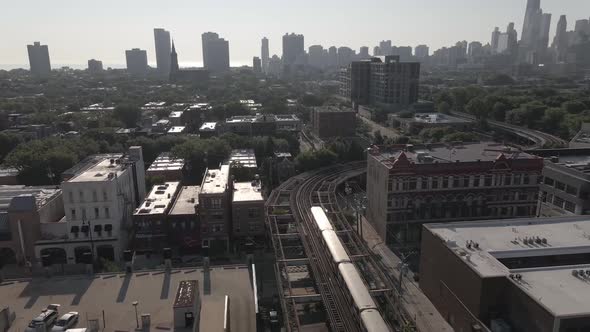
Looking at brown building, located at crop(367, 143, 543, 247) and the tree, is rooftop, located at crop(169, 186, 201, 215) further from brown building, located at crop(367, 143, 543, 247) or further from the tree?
the tree

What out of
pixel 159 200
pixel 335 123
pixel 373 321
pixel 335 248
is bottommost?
pixel 373 321

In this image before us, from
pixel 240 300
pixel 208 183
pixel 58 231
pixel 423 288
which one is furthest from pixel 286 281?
pixel 58 231

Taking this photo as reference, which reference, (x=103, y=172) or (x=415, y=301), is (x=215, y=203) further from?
(x=415, y=301)

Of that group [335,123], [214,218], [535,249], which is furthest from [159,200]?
[335,123]

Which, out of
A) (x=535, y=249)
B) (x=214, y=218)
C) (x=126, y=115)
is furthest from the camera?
(x=126, y=115)

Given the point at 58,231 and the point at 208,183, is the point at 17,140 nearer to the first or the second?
the point at 58,231

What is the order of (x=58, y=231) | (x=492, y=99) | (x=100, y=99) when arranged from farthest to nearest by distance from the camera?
(x=100, y=99) < (x=492, y=99) < (x=58, y=231)

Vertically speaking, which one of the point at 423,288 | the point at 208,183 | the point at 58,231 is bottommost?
the point at 423,288
